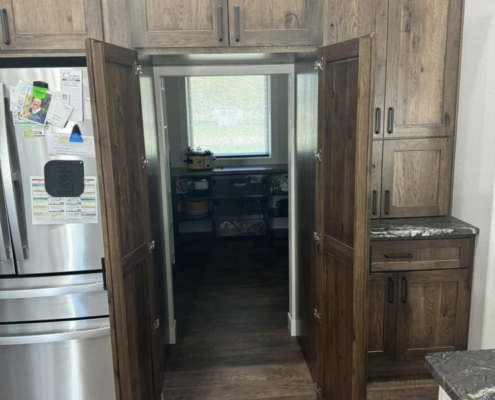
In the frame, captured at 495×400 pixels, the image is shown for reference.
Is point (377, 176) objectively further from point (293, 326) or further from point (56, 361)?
point (56, 361)

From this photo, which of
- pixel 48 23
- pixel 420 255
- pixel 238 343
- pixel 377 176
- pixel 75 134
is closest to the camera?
pixel 75 134

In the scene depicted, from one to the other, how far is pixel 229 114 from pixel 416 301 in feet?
11.5

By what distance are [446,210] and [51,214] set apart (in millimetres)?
2254

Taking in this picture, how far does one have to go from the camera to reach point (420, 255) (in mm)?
2547

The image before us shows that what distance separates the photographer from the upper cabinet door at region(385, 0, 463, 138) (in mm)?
2502

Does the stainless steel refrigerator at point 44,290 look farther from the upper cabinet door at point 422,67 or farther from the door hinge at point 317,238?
the upper cabinet door at point 422,67

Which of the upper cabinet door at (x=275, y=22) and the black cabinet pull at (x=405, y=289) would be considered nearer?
the upper cabinet door at (x=275, y=22)

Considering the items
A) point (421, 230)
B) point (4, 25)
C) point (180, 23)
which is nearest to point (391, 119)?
point (421, 230)

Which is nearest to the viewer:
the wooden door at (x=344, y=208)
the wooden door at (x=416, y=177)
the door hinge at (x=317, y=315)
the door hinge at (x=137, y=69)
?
the wooden door at (x=344, y=208)

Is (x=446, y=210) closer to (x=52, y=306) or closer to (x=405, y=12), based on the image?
(x=405, y=12)

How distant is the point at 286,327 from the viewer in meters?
3.44

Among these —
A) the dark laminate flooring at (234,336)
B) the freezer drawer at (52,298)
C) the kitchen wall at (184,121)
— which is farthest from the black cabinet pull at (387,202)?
the kitchen wall at (184,121)

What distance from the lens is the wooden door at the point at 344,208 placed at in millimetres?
1853

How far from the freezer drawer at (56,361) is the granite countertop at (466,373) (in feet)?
5.16
